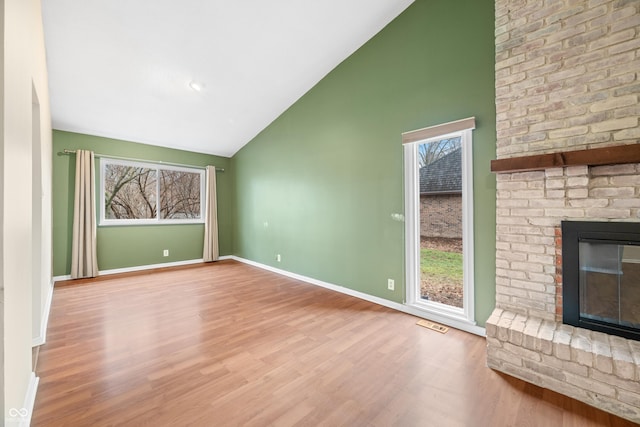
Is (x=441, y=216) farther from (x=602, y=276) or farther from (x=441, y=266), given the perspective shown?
(x=602, y=276)

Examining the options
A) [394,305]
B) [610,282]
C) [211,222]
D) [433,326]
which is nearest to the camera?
[610,282]

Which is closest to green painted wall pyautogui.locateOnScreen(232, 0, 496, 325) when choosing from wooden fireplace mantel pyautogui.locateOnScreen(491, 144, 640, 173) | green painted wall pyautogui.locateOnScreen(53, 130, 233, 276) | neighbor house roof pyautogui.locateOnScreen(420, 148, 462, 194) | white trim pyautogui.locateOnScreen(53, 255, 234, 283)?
neighbor house roof pyautogui.locateOnScreen(420, 148, 462, 194)

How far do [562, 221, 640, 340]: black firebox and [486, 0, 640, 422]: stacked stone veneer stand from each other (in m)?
0.06

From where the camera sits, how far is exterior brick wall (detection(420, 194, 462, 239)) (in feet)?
8.54

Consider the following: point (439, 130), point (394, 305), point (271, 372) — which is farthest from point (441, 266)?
point (271, 372)

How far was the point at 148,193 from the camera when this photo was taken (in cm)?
512

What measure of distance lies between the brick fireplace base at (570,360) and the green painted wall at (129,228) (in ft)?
17.6

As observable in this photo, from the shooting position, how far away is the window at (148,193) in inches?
185

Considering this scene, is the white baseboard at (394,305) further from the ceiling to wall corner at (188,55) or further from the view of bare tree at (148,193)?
the ceiling to wall corner at (188,55)

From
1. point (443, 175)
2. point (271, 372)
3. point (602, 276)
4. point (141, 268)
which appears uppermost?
point (443, 175)

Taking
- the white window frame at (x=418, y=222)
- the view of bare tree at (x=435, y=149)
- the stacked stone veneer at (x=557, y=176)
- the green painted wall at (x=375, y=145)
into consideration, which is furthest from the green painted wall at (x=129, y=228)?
the stacked stone veneer at (x=557, y=176)

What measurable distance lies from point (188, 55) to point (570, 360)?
434 cm

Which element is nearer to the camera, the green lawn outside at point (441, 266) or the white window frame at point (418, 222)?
the white window frame at point (418, 222)

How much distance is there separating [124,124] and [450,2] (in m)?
4.79
